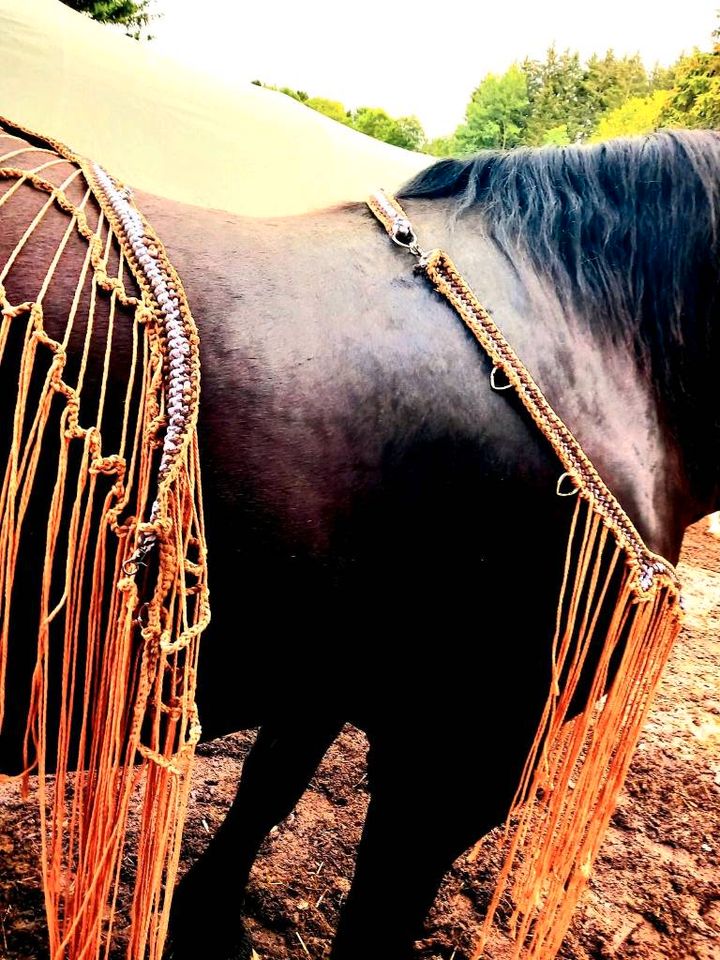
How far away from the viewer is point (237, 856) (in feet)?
5.12

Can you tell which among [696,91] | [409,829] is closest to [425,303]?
[409,829]

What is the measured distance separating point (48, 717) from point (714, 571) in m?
3.97

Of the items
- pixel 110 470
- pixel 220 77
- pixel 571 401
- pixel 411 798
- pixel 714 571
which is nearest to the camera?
pixel 110 470

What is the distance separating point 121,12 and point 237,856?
15.0m

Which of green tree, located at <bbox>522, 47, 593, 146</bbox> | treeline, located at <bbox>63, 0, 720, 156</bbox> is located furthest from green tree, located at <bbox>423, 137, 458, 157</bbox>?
green tree, located at <bbox>522, 47, 593, 146</bbox>

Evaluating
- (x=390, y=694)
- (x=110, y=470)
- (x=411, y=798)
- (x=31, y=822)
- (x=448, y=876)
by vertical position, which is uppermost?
(x=110, y=470)

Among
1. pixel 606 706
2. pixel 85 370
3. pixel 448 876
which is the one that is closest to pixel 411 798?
pixel 606 706

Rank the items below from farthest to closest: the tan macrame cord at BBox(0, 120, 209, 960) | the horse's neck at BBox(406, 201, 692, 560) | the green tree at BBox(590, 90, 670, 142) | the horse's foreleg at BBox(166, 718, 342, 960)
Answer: the green tree at BBox(590, 90, 670, 142), the horse's foreleg at BBox(166, 718, 342, 960), the horse's neck at BBox(406, 201, 692, 560), the tan macrame cord at BBox(0, 120, 209, 960)

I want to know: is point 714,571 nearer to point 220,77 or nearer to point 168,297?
point 168,297

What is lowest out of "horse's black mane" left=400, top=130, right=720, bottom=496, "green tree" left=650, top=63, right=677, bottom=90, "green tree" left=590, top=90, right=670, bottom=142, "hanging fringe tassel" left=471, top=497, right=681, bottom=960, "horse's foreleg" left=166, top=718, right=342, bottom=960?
"horse's foreleg" left=166, top=718, right=342, bottom=960

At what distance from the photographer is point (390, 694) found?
3.15ft

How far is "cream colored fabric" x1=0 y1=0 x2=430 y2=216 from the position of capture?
394 centimetres

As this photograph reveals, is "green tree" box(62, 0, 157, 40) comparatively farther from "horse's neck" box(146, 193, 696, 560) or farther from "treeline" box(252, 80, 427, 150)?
"treeline" box(252, 80, 427, 150)

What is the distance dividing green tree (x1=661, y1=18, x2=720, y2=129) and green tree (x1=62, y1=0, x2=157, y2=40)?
928cm
